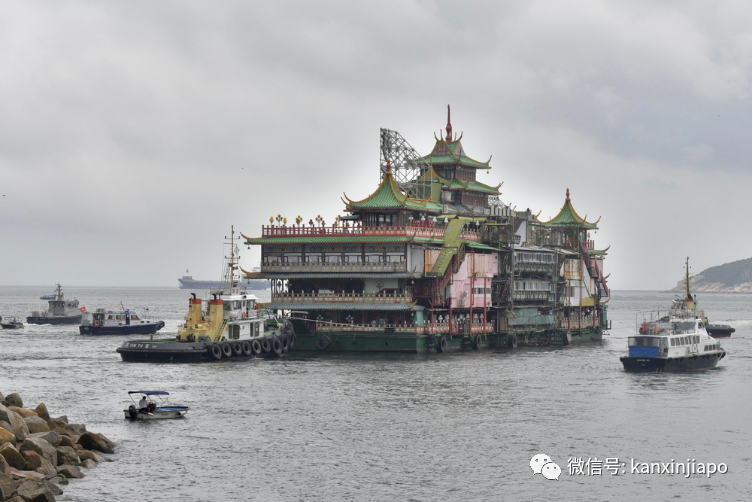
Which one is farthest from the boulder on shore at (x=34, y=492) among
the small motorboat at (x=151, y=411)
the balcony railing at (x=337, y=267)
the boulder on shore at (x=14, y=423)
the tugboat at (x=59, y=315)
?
the tugboat at (x=59, y=315)

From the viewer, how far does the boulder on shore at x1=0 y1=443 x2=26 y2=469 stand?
123 ft

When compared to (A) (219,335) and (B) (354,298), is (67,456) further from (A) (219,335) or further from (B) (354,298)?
(B) (354,298)

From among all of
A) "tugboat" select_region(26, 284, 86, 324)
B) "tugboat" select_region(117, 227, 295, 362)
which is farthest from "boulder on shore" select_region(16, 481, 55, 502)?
"tugboat" select_region(26, 284, 86, 324)

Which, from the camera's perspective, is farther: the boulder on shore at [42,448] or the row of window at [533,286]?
the row of window at [533,286]

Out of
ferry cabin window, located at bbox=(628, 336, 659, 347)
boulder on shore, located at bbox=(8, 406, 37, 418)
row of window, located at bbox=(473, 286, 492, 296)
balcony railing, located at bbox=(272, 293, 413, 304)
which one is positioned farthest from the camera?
row of window, located at bbox=(473, 286, 492, 296)

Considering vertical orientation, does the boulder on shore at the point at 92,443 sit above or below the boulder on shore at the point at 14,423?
below

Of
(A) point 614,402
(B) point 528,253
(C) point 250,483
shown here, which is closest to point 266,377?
(A) point 614,402

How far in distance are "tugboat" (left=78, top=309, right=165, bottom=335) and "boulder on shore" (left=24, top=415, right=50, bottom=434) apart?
80.8 metres

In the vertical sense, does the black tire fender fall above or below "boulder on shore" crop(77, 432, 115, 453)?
above

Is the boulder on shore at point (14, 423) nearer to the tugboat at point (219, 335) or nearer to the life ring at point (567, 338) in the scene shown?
the tugboat at point (219, 335)

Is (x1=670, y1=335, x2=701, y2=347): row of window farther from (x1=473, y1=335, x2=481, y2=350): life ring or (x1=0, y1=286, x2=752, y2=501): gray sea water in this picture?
(x1=473, y1=335, x2=481, y2=350): life ring

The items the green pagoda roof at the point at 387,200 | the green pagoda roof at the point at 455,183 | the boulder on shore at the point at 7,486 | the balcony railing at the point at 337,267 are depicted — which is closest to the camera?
the boulder on shore at the point at 7,486

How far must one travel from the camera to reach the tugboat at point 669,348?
72.6 metres

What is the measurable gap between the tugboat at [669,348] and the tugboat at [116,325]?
222 ft
